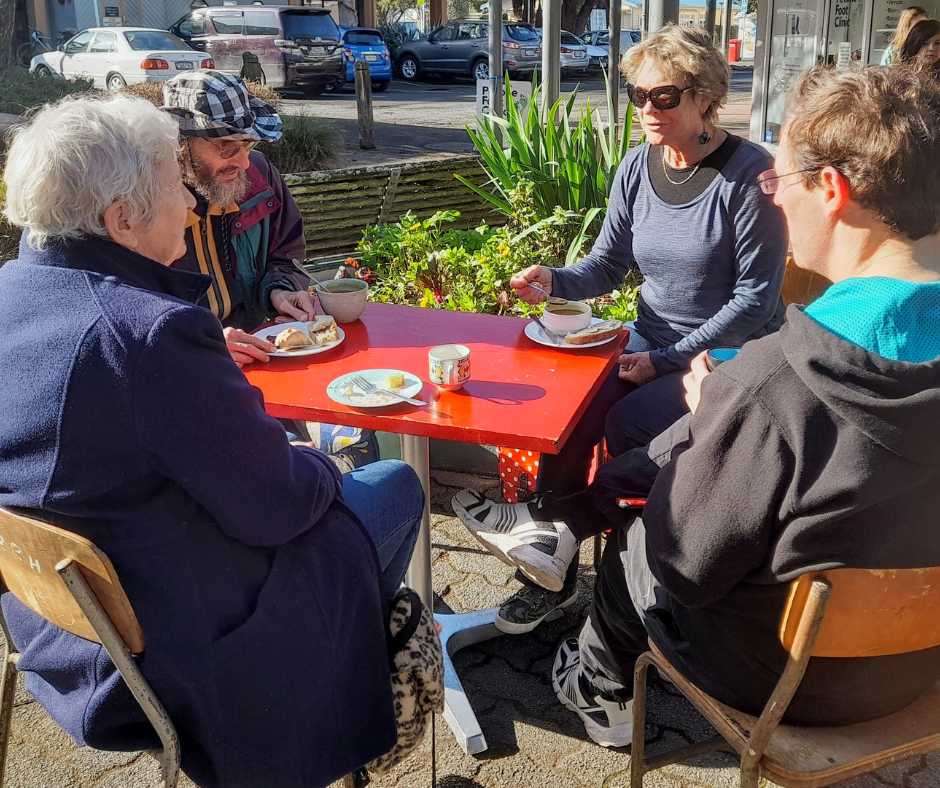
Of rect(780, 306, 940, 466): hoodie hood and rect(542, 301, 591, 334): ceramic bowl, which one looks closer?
rect(780, 306, 940, 466): hoodie hood

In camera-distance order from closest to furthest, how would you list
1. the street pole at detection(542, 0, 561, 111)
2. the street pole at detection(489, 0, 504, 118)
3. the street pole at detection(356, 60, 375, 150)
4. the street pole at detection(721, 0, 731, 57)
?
the street pole at detection(542, 0, 561, 111) < the street pole at detection(489, 0, 504, 118) < the street pole at detection(356, 60, 375, 150) < the street pole at detection(721, 0, 731, 57)

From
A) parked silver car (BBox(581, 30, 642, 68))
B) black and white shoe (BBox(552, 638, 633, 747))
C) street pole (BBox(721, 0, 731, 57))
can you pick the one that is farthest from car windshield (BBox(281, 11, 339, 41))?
black and white shoe (BBox(552, 638, 633, 747))

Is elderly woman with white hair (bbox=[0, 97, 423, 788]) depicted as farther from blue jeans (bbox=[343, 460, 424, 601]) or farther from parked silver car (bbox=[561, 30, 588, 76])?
parked silver car (bbox=[561, 30, 588, 76])

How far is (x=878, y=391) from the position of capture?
53.8 inches

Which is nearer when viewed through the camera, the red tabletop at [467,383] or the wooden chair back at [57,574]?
the wooden chair back at [57,574]

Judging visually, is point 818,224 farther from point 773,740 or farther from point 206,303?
point 206,303

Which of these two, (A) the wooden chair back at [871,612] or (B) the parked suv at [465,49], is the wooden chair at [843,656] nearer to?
(A) the wooden chair back at [871,612]

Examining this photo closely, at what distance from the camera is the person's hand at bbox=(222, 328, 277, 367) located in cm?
234

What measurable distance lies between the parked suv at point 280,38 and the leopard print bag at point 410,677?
1822 cm

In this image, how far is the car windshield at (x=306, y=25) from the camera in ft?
63.1

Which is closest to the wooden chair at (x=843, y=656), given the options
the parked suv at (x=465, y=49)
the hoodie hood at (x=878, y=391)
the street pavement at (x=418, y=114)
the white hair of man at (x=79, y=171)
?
the hoodie hood at (x=878, y=391)

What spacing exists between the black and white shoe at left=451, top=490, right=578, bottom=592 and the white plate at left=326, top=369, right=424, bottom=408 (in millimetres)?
518

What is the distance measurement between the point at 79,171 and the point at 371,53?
69.3 feet

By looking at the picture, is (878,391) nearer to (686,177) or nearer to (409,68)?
(686,177)
